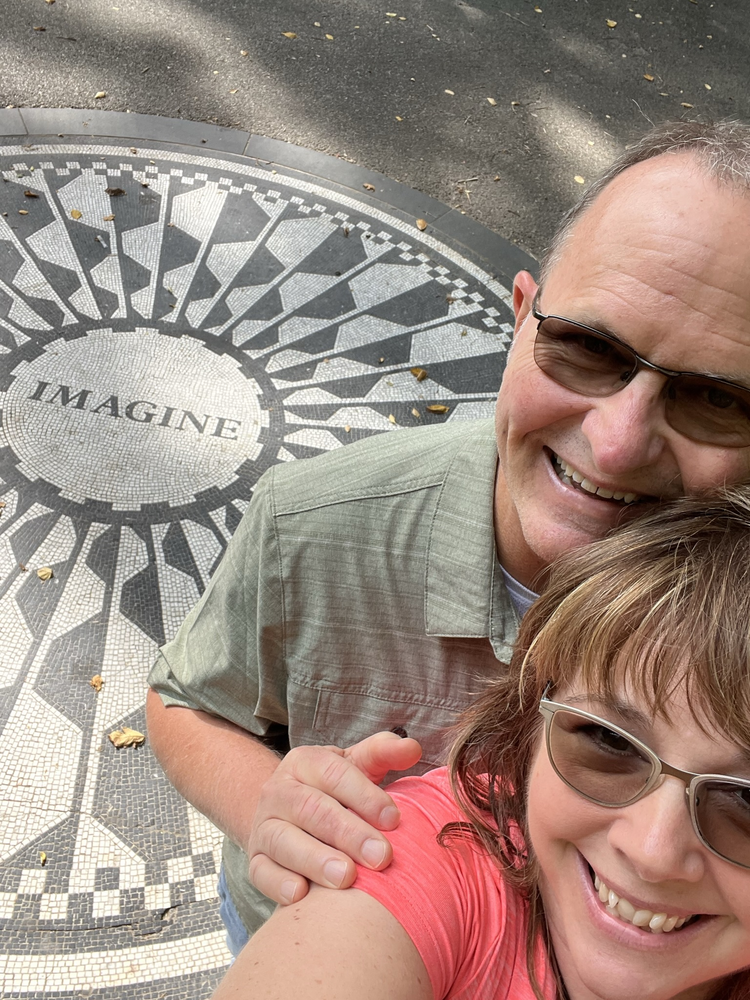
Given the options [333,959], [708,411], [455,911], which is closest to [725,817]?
[455,911]

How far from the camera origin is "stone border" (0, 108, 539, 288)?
5977 mm

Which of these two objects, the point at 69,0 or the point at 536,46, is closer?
the point at 69,0

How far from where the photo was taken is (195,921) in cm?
312

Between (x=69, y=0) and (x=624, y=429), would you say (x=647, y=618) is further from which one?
(x=69, y=0)

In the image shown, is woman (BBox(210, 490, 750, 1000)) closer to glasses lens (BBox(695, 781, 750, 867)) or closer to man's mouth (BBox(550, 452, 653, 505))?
glasses lens (BBox(695, 781, 750, 867))

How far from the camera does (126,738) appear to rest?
354cm

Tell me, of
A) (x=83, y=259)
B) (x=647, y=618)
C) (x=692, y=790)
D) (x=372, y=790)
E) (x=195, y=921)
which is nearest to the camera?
(x=692, y=790)

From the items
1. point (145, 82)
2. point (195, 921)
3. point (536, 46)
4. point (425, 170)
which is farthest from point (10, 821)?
point (536, 46)

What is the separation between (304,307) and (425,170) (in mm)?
1782

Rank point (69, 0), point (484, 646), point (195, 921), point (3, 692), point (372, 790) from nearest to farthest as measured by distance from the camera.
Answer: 1. point (372, 790)
2. point (484, 646)
3. point (195, 921)
4. point (3, 692)
5. point (69, 0)

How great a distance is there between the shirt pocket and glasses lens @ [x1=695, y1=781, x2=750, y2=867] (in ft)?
2.70

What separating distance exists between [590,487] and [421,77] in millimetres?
6744

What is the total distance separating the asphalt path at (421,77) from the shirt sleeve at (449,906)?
511 cm

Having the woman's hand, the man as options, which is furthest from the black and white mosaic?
the woman's hand
